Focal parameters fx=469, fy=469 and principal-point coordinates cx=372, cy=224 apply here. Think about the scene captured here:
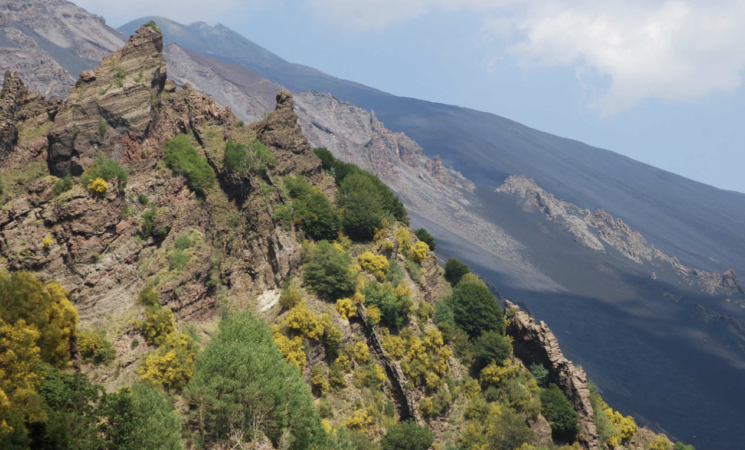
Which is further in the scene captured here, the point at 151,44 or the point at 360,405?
the point at 151,44

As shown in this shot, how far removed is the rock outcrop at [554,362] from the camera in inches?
2402

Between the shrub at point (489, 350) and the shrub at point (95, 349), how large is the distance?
4278cm

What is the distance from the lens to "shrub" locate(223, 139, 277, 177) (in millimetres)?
57750

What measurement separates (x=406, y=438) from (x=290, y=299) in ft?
61.6

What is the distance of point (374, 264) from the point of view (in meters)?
59.6

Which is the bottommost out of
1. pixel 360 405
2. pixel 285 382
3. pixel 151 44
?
pixel 360 405

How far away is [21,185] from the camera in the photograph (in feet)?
149

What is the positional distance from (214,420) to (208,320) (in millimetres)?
17454

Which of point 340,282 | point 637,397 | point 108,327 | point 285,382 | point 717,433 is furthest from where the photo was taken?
point 637,397

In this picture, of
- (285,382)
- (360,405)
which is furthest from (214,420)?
(360,405)

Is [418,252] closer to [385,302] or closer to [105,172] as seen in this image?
[385,302]

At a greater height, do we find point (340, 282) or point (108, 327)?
point (340, 282)

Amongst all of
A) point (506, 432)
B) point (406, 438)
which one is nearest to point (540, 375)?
point (506, 432)

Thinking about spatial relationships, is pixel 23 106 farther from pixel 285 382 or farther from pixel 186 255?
pixel 285 382
